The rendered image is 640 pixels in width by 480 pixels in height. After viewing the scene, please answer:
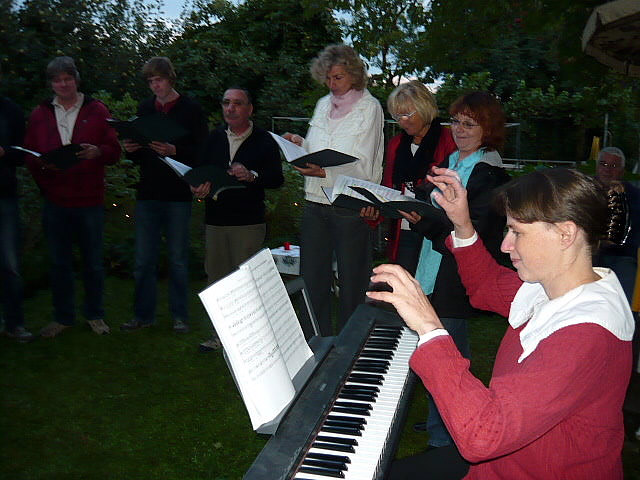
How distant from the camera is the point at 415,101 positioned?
4.27m

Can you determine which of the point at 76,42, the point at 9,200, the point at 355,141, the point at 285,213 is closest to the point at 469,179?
the point at 355,141

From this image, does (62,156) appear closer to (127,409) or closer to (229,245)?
(229,245)

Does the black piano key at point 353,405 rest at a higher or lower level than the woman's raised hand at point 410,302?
lower

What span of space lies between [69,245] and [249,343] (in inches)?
166

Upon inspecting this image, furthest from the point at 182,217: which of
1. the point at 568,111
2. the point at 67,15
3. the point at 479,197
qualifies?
the point at 568,111

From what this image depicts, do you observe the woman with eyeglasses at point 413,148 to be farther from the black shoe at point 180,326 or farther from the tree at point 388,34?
the tree at point 388,34

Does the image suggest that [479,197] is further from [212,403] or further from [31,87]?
[31,87]

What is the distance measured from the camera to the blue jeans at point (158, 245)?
18.4ft

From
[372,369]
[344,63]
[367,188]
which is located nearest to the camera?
[372,369]

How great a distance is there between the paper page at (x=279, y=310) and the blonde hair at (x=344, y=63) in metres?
2.69

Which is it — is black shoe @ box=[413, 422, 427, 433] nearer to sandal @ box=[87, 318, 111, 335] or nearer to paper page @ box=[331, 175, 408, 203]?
paper page @ box=[331, 175, 408, 203]

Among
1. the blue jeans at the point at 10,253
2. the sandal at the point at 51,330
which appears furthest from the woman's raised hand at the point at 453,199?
the sandal at the point at 51,330

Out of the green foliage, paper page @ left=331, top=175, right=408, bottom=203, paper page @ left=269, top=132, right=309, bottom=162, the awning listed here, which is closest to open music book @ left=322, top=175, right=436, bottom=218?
paper page @ left=331, top=175, right=408, bottom=203

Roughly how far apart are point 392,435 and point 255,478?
57 cm
